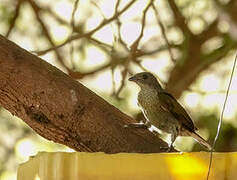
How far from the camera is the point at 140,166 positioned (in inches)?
58.9

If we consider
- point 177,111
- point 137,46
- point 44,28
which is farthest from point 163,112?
point 44,28

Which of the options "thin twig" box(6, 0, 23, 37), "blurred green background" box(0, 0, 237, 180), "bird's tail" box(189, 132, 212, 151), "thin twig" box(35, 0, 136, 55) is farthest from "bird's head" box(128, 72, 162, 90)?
"thin twig" box(6, 0, 23, 37)

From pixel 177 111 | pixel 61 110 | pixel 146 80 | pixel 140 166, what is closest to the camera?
pixel 140 166

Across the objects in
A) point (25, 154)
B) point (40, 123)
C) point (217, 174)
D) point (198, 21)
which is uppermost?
point (198, 21)

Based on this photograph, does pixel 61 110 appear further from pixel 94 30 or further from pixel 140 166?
pixel 94 30

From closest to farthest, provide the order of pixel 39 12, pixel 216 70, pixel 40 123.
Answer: pixel 40 123, pixel 216 70, pixel 39 12

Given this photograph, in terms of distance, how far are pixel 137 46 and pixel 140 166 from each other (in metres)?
1.38

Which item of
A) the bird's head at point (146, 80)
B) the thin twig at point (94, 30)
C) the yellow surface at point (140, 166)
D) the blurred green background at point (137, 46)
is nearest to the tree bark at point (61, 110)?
the bird's head at point (146, 80)

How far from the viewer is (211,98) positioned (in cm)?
274

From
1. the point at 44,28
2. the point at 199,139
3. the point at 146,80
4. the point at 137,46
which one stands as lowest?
the point at 199,139

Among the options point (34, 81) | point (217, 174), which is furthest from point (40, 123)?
point (217, 174)

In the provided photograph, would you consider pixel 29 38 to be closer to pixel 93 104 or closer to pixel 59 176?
pixel 93 104

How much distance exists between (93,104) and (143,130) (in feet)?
0.57

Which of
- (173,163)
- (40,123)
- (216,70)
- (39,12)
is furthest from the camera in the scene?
(39,12)
